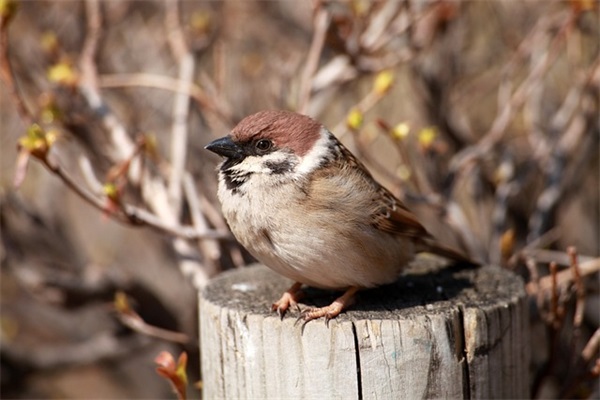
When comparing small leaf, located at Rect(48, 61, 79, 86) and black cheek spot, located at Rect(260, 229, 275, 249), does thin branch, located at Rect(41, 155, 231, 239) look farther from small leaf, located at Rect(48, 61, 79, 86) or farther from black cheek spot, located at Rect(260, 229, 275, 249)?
black cheek spot, located at Rect(260, 229, 275, 249)

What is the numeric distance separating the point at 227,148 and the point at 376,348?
0.88 meters

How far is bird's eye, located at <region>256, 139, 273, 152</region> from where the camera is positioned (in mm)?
2814

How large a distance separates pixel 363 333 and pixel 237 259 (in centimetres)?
153

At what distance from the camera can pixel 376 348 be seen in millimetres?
2363

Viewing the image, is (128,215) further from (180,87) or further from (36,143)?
(180,87)

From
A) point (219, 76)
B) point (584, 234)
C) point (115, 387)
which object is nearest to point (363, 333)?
point (219, 76)

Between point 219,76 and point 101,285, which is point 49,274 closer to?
point 101,285

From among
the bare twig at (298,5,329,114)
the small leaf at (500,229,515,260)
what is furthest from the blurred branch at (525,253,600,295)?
the bare twig at (298,5,329,114)

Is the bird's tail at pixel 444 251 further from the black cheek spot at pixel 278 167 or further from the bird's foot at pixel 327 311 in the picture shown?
the black cheek spot at pixel 278 167

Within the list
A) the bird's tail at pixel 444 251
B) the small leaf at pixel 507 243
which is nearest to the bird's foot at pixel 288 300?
the bird's tail at pixel 444 251

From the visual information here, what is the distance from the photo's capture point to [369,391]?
7.76ft

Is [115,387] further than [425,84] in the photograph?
Yes

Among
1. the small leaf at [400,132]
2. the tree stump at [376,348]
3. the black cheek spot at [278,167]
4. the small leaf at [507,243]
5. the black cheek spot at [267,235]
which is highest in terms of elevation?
the small leaf at [400,132]

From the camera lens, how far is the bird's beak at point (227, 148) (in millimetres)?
2773
